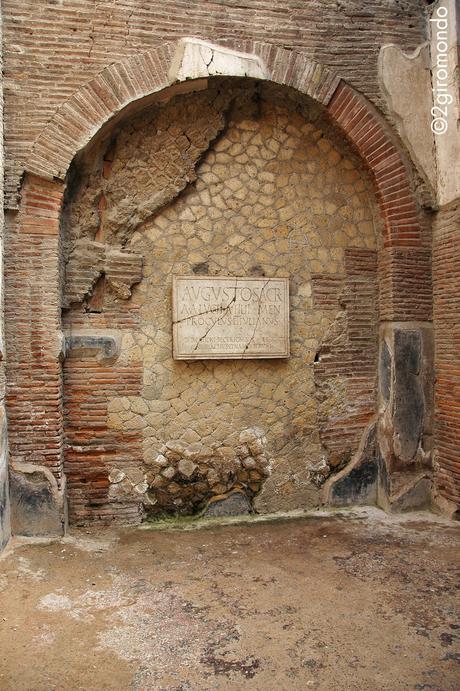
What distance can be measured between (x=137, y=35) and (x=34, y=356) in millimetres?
2489

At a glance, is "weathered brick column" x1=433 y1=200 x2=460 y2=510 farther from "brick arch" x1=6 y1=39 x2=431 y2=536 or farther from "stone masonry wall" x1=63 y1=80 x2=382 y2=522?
"brick arch" x1=6 y1=39 x2=431 y2=536

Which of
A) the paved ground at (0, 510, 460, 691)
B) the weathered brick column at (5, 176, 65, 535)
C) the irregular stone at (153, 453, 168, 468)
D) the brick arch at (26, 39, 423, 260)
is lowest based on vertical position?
the paved ground at (0, 510, 460, 691)

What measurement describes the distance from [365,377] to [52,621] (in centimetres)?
311

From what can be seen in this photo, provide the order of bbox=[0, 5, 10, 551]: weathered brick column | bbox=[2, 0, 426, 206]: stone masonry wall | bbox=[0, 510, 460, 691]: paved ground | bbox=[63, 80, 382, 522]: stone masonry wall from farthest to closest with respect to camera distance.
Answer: bbox=[63, 80, 382, 522]: stone masonry wall, bbox=[2, 0, 426, 206]: stone masonry wall, bbox=[0, 5, 10, 551]: weathered brick column, bbox=[0, 510, 460, 691]: paved ground

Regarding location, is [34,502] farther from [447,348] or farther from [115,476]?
[447,348]

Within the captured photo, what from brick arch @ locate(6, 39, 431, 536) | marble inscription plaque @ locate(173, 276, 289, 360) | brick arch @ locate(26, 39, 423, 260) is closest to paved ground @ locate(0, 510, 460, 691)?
brick arch @ locate(6, 39, 431, 536)

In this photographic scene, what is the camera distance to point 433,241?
4754 millimetres

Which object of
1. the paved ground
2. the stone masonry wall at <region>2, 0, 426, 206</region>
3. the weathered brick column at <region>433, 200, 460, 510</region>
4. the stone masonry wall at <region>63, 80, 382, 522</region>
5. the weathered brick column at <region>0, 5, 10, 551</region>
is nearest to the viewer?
the paved ground

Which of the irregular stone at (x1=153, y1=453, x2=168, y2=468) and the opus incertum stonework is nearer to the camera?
the opus incertum stonework

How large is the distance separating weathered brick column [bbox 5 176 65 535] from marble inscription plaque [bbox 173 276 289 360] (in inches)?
37.9

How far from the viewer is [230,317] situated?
4.56 metres

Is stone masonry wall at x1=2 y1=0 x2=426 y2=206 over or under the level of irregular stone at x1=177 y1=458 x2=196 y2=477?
over

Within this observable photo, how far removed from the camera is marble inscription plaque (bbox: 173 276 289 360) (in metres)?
4.47

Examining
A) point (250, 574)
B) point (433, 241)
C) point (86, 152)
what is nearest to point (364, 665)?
point (250, 574)
